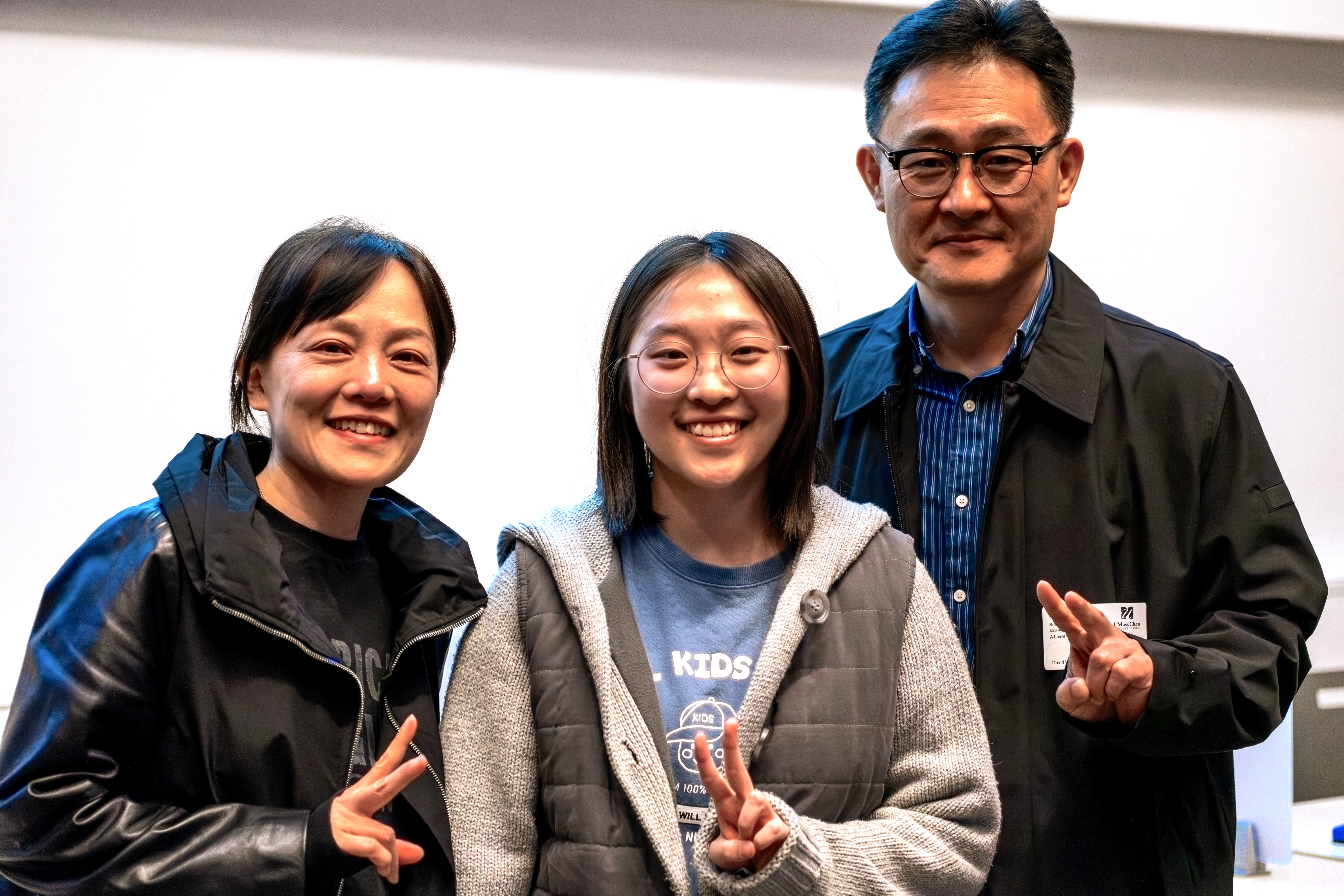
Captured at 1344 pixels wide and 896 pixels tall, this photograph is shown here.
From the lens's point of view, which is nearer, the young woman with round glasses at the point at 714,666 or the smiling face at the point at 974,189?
the young woman with round glasses at the point at 714,666

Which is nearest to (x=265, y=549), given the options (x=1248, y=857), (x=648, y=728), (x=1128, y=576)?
(x=648, y=728)

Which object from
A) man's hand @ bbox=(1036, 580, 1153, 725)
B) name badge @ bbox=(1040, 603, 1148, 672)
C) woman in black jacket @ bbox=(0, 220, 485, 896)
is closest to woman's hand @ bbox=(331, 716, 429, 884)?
woman in black jacket @ bbox=(0, 220, 485, 896)

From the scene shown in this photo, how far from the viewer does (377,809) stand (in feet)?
4.30

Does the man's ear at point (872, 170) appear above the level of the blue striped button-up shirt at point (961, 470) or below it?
above

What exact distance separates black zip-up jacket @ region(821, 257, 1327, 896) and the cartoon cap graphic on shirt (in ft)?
1.70

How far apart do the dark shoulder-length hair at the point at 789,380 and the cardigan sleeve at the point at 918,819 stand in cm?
22

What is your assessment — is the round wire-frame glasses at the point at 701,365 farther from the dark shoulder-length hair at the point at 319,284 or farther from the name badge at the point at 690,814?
the name badge at the point at 690,814

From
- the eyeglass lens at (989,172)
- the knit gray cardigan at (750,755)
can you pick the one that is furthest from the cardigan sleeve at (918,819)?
the eyeglass lens at (989,172)

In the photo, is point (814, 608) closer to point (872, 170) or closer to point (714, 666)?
point (714, 666)

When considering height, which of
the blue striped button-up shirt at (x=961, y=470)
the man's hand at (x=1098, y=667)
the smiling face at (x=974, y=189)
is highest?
the smiling face at (x=974, y=189)

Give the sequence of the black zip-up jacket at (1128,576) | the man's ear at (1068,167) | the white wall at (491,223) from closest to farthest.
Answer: the black zip-up jacket at (1128,576)
the man's ear at (1068,167)
the white wall at (491,223)

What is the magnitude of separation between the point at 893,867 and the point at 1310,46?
2.80 metres

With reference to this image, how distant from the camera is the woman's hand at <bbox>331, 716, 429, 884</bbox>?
1.28 metres

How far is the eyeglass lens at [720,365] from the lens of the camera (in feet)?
5.01
